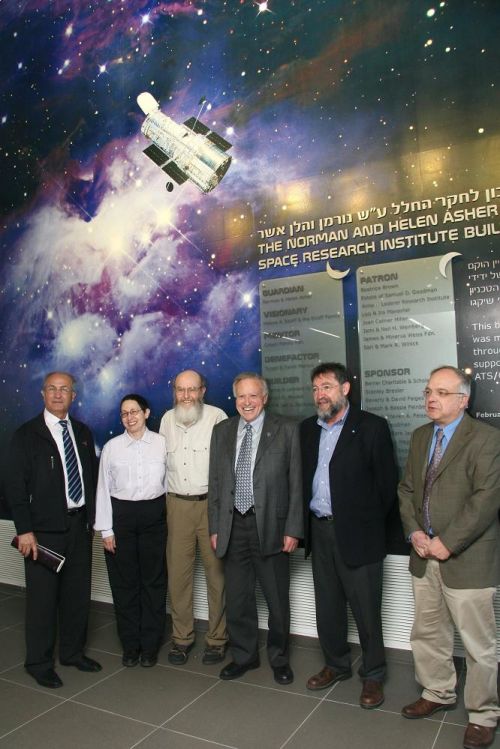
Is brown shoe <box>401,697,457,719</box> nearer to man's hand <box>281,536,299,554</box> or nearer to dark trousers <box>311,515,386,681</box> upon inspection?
dark trousers <box>311,515,386,681</box>

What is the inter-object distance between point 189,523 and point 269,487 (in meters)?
0.69

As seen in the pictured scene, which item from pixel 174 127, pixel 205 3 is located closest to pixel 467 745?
pixel 174 127

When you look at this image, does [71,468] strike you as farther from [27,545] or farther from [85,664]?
[85,664]

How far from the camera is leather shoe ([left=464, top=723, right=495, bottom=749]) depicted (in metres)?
2.41

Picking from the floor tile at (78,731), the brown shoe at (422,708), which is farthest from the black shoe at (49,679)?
the brown shoe at (422,708)

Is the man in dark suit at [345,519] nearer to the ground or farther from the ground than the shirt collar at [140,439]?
nearer to the ground

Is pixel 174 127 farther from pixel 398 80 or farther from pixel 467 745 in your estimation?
pixel 467 745

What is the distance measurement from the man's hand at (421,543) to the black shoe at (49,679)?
2021 millimetres

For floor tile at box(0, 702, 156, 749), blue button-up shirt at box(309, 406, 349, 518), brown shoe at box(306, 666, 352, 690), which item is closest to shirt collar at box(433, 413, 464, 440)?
blue button-up shirt at box(309, 406, 349, 518)

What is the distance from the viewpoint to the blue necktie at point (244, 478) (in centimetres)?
316

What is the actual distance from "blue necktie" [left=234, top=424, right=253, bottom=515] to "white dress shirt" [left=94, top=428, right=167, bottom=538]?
0.54m

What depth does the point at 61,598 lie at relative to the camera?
344cm

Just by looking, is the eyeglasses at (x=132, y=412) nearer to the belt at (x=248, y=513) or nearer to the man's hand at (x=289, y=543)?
the belt at (x=248, y=513)

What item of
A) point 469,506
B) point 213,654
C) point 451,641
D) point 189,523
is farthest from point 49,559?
point 469,506
